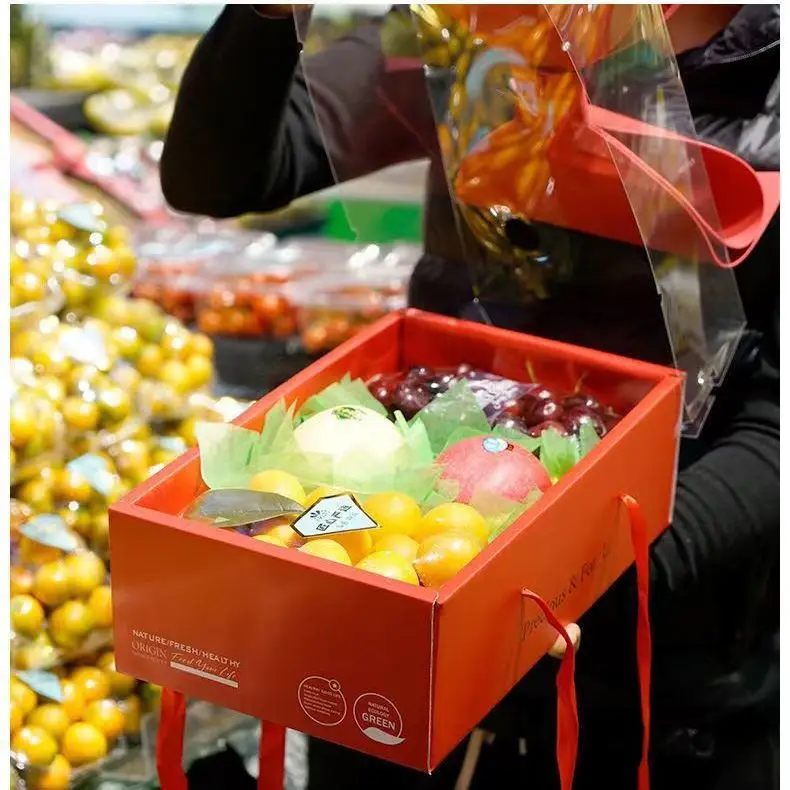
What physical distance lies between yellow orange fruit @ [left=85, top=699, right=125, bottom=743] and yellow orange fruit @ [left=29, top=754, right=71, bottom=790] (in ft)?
0.22

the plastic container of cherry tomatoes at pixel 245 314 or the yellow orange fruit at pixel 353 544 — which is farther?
the plastic container of cherry tomatoes at pixel 245 314

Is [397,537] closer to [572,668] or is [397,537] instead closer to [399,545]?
[399,545]

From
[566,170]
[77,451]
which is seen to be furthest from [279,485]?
[77,451]

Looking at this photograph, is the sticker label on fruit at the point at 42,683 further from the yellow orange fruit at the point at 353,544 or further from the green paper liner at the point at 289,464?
the yellow orange fruit at the point at 353,544

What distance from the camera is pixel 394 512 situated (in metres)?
1.03

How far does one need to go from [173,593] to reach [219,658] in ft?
0.22

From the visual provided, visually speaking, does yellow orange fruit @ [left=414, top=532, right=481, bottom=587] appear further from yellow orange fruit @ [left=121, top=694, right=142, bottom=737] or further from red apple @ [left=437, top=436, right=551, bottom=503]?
yellow orange fruit @ [left=121, top=694, right=142, bottom=737]

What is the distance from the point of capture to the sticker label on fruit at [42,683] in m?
1.52

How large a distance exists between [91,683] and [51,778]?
0.13m

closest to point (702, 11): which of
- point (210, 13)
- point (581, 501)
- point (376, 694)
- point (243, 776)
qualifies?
point (581, 501)

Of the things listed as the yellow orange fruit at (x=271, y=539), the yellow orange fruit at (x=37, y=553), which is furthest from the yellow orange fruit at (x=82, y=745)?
the yellow orange fruit at (x=271, y=539)

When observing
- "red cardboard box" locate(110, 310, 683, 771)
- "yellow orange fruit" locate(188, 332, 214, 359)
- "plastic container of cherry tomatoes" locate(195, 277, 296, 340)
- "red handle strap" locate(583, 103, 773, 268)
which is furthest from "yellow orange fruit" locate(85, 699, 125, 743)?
"plastic container of cherry tomatoes" locate(195, 277, 296, 340)

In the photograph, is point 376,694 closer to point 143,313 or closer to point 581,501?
point 581,501

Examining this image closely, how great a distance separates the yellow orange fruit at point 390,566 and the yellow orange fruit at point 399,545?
2 centimetres
